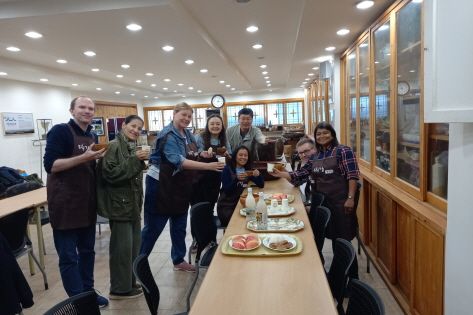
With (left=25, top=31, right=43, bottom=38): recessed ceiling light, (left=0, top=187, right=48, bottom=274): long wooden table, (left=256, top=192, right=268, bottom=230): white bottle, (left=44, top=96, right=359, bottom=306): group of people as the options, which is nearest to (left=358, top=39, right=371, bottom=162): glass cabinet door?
(left=44, top=96, right=359, bottom=306): group of people

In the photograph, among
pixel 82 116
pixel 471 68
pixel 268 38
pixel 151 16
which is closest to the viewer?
pixel 471 68

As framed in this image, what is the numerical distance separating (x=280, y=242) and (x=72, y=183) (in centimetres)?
153

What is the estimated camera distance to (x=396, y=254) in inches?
105

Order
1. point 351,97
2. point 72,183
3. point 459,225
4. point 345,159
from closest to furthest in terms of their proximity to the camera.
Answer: point 459,225 → point 72,183 → point 345,159 → point 351,97

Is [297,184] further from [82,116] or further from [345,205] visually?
[82,116]

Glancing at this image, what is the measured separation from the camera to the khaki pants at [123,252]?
101 inches

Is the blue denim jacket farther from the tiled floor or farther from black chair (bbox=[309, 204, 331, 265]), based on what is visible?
black chair (bbox=[309, 204, 331, 265])

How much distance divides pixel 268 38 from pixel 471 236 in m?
4.17

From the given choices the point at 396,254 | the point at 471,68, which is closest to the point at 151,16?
the point at 471,68

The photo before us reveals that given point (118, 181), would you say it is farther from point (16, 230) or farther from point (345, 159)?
point (345, 159)

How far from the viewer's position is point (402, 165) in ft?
9.04

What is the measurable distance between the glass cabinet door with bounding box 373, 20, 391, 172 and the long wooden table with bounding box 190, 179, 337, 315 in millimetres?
1855

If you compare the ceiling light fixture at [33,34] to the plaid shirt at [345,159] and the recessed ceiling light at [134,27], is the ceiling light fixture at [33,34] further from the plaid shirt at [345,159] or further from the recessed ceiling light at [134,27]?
A: the plaid shirt at [345,159]

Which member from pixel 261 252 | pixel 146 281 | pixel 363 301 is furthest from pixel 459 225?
pixel 146 281
